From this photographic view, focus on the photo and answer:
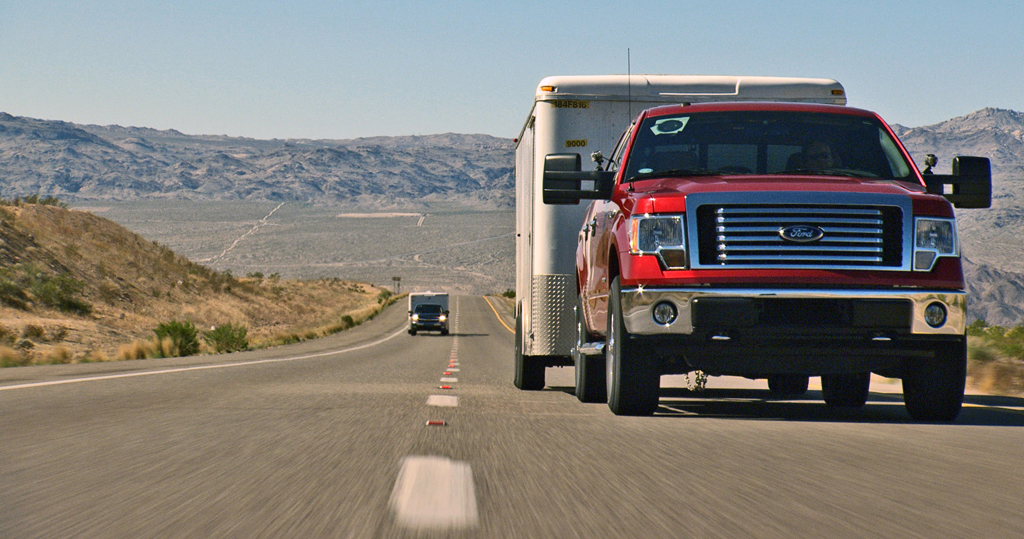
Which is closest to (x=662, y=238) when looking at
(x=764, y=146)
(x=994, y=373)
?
(x=764, y=146)

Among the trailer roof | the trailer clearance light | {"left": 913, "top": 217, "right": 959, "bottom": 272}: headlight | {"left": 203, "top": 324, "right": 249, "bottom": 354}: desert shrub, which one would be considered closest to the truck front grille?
{"left": 913, "top": 217, "right": 959, "bottom": 272}: headlight

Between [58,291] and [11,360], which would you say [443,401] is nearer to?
[11,360]

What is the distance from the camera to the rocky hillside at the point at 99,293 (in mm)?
39531

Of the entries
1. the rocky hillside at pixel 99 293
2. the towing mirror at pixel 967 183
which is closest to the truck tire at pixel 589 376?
the towing mirror at pixel 967 183

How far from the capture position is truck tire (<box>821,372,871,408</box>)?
1091 cm

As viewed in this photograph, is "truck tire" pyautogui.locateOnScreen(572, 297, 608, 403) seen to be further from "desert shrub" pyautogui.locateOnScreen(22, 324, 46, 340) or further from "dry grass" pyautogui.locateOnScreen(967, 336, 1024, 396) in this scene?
"desert shrub" pyautogui.locateOnScreen(22, 324, 46, 340)

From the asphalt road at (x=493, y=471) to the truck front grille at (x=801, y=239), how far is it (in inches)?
48.9

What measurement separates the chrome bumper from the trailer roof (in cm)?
441

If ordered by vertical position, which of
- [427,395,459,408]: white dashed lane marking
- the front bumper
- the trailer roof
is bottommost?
the front bumper

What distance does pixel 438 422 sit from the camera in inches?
313

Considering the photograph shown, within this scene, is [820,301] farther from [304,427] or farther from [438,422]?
[304,427]

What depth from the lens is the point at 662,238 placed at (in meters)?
8.05

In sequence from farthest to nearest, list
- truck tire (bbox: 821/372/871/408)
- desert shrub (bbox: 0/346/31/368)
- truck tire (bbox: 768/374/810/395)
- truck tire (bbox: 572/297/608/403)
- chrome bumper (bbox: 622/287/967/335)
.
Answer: desert shrub (bbox: 0/346/31/368) < truck tire (bbox: 768/374/810/395) < truck tire (bbox: 821/372/871/408) < truck tire (bbox: 572/297/608/403) < chrome bumper (bbox: 622/287/967/335)

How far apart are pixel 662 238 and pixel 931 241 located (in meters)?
1.98
